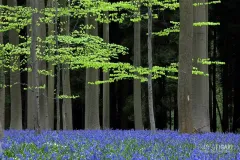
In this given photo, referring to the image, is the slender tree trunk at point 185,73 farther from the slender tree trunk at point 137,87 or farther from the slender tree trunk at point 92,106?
the slender tree trunk at point 137,87

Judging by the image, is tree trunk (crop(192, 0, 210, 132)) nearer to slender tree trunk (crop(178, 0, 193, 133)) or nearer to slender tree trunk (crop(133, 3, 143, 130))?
slender tree trunk (crop(178, 0, 193, 133))

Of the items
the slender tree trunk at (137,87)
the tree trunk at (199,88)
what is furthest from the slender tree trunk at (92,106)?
the tree trunk at (199,88)

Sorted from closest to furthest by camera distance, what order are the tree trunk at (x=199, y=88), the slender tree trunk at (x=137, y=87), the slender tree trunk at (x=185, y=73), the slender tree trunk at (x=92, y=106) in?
the slender tree trunk at (x=185, y=73), the tree trunk at (x=199, y=88), the slender tree trunk at (x=92, y=106), the slender tree trunk at (x=137, y=87)

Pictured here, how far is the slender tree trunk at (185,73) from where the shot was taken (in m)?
16.0

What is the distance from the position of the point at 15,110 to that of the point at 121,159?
22.4m

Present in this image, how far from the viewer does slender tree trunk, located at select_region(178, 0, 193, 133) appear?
1598 centimetres

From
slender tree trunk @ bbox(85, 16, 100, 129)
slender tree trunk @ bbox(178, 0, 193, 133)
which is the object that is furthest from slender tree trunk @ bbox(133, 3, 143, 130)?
slender tree trunk @ bbox(178, 0, 193, 133)

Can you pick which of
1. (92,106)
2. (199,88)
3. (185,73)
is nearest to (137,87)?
(92,106)

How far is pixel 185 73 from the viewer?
16219 millimetres

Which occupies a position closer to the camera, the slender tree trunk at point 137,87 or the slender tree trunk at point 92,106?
the slender tree trunk at point 92,106

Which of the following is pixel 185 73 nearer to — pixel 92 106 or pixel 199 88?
pixel 199 88

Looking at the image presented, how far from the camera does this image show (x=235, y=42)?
137 feet

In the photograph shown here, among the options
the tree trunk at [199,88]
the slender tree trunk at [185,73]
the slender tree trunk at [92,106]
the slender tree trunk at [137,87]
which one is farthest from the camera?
the slender tree trunk at [137,87]

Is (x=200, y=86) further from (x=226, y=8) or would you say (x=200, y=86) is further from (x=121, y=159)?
(x=226, y=8)
